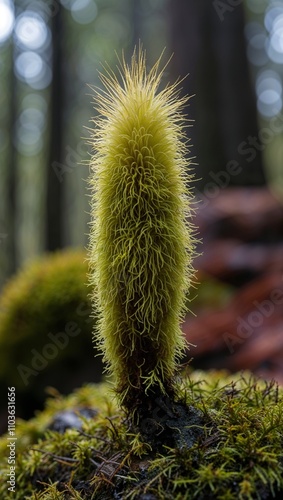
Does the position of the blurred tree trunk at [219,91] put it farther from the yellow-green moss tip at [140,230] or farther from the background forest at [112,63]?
the yellow-green moss tip at [140,230]

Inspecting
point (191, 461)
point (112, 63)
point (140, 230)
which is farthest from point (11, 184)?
point (191, 461)

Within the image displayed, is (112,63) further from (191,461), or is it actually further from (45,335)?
(191,461)

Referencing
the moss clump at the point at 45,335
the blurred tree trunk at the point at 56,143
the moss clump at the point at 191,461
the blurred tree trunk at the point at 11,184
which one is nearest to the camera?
the moss clump at the point at 191,461

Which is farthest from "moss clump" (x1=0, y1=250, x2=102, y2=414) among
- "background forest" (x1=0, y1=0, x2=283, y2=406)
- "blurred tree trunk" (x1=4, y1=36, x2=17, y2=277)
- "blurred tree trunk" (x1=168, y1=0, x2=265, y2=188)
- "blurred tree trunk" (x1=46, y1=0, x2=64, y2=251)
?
"blurred tree trunk" (x1=4, y1=36, x2=17, y2=277)

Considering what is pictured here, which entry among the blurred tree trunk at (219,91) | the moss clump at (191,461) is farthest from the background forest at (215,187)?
the moss clump at (191,461)

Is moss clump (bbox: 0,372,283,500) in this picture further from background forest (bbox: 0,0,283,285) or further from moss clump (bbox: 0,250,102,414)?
moss clump (bbox: 0,250,102,414)

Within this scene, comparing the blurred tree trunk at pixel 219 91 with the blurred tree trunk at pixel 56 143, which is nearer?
the blurred tree trunk at pixel 219 91

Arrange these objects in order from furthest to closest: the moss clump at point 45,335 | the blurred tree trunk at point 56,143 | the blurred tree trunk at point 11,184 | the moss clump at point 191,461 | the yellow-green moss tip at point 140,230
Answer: the blurred tree trunk at point 11,184
the blurred tree trunk at point 56,143
the moss clump at point 45,335
the yellow-green moss tip at point 140,230
the moss clump at point 191,461
